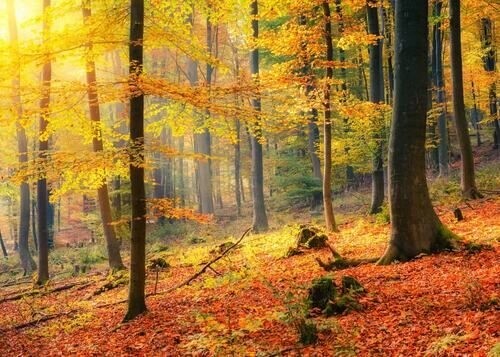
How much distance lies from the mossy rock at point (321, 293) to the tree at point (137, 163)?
11.0 feet

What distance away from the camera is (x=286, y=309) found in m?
6.32

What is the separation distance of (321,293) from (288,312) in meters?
1.18

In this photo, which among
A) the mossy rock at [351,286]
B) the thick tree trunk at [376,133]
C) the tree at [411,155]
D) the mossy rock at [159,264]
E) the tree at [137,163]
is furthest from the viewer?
the thick tree trunk at [376,133]

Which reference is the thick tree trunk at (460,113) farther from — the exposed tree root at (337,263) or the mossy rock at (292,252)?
the exposed tree root at (337,263)

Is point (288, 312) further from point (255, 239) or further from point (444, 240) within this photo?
point (255, 239)

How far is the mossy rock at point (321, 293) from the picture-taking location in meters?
6.68

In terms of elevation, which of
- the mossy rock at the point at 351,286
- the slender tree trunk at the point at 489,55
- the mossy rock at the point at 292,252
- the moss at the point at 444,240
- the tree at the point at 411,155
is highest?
the slender tree trunk at the point at 489,55

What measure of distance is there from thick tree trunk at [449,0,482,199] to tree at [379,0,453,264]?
249 inches

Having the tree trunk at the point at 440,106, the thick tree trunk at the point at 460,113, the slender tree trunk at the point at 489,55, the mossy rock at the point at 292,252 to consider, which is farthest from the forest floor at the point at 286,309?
the slender tree trunk at the point at 489,55

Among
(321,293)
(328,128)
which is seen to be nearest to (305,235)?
(328,128)

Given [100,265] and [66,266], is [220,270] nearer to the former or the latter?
[100,265]

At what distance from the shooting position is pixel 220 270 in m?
11.9

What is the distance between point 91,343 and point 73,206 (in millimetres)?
34875

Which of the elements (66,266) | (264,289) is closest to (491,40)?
(264,289)
